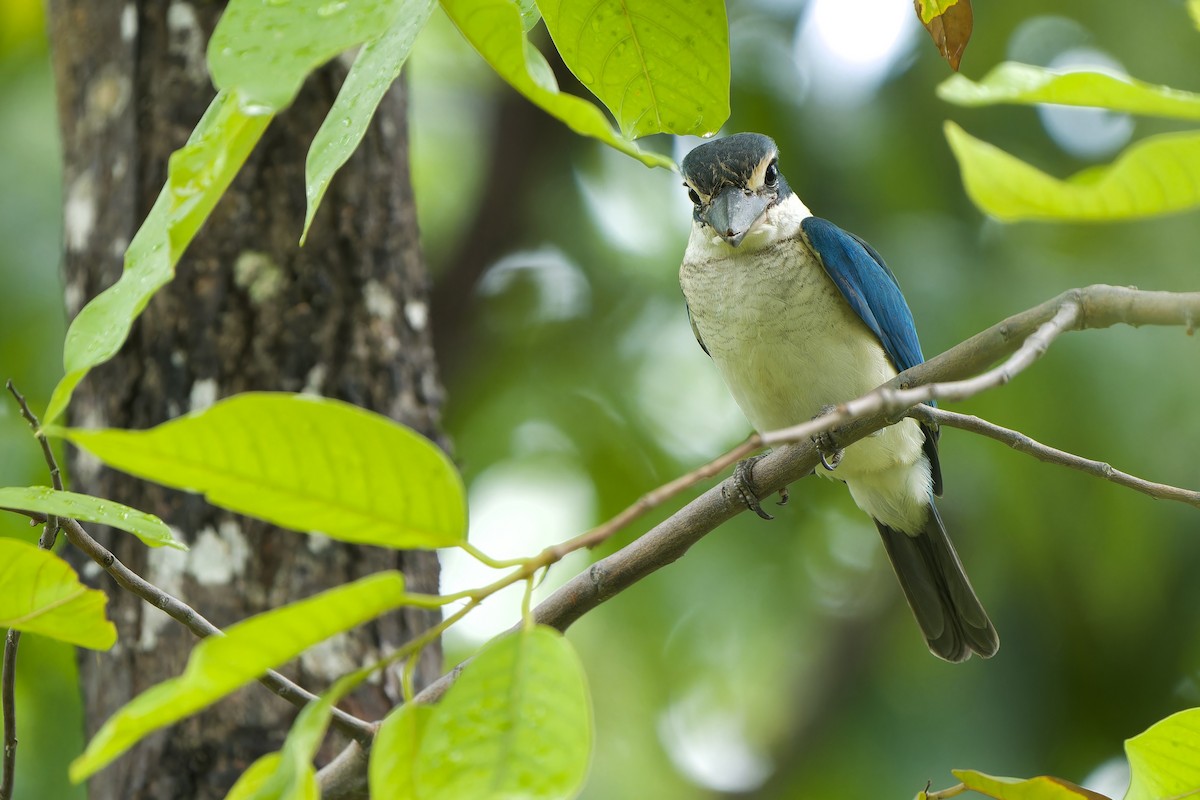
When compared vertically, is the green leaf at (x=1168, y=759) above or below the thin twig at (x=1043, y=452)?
below

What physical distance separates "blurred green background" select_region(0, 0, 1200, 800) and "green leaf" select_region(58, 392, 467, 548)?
3.15 m

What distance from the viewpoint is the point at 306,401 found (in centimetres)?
86

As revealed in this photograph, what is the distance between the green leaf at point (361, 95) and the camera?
103cm

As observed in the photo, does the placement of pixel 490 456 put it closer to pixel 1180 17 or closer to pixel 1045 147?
pixel 1045 147

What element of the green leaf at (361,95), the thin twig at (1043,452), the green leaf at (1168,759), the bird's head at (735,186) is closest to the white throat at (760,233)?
the bird's head at (735,186)

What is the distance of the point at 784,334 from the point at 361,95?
2.21 metres

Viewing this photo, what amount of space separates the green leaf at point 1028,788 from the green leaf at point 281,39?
1.07m

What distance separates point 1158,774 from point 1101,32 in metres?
3.81

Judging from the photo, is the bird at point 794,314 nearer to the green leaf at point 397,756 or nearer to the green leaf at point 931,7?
the green leaf at point 931,7

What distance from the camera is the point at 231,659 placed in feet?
2.82

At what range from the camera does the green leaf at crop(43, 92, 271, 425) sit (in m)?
0.91

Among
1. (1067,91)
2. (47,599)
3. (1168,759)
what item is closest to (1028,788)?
(1168,759)

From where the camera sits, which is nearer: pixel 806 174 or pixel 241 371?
pixel 241 371

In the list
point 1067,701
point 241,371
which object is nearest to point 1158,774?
point 241,371
